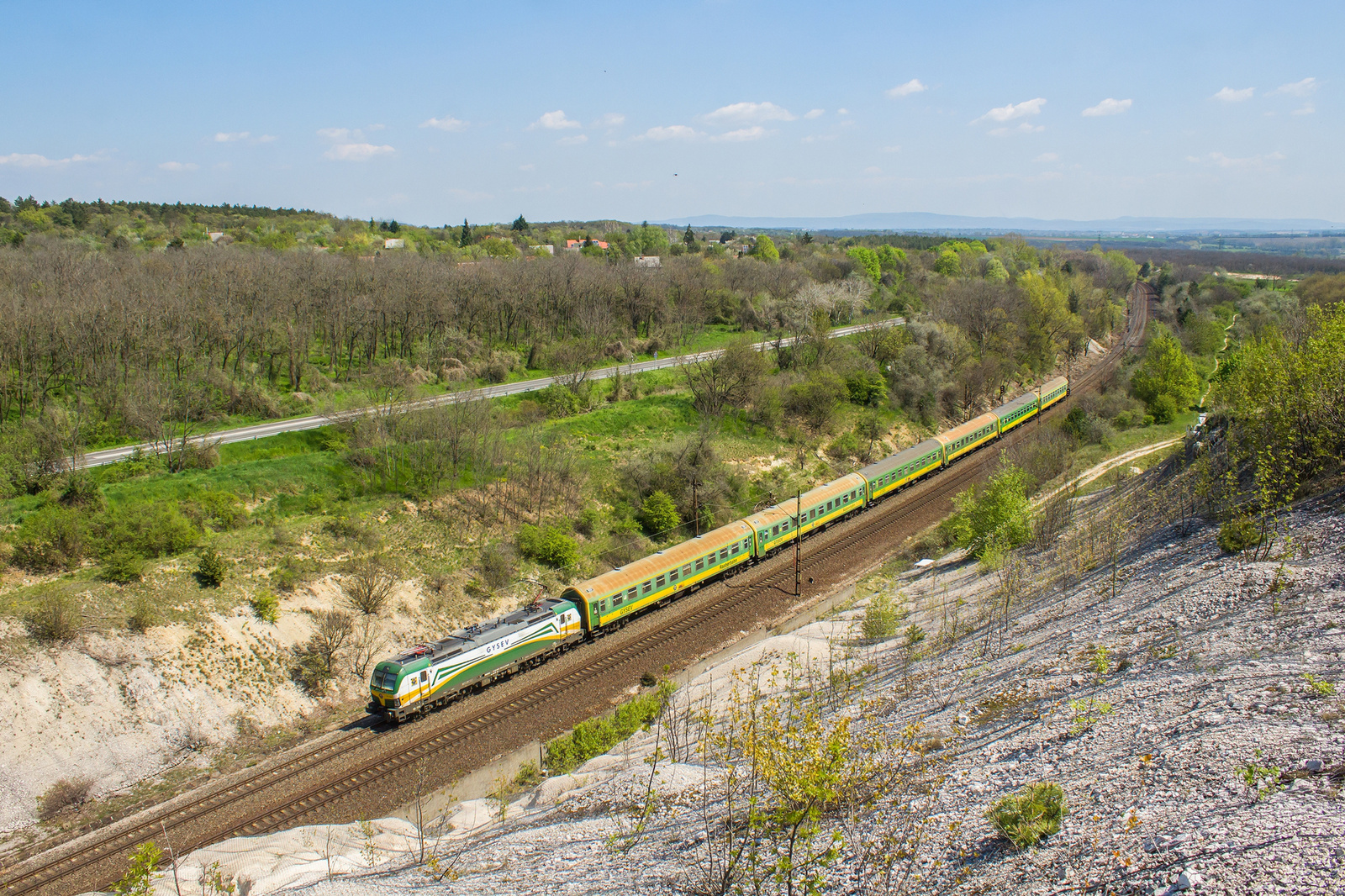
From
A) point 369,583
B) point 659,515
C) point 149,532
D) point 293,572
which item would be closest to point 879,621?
point 659,515

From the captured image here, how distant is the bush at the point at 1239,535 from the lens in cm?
2220

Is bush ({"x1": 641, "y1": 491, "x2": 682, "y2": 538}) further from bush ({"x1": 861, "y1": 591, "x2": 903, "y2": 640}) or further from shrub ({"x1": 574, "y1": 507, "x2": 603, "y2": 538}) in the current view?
bush ({"x1": 861, "y1": 591, "x2": 903, "y2": 640})

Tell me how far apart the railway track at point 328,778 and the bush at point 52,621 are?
23.1 ft

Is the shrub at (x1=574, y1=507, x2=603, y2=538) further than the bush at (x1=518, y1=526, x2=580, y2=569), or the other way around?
the shrub at (x1=574, y1=507, x2=603, y2=538)

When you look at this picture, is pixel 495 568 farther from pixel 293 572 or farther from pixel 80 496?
pixel 80 496

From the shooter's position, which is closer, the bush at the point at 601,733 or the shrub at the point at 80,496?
the bush at the point at 601,733

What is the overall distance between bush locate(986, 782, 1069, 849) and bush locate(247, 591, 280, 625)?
1024 inches

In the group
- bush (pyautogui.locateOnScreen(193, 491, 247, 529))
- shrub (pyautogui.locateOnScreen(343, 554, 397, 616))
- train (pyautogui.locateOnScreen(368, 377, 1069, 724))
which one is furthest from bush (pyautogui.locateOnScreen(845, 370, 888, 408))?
bush (pyautogui.locateOnScreen(193, 491, 247, 529))

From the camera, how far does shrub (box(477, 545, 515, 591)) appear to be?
115 ft

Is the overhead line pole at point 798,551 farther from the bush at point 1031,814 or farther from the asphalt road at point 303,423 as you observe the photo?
the bush at point 1031,814

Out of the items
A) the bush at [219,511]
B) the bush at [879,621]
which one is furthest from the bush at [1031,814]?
the bush at [219,511]

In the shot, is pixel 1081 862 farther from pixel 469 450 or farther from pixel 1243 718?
pixel 469 450

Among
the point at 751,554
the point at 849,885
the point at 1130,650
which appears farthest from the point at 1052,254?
the point at 849,885

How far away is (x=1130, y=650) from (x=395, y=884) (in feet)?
59.1
